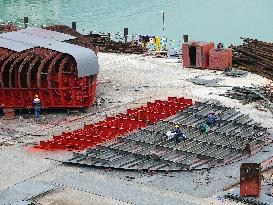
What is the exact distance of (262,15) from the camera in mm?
97625

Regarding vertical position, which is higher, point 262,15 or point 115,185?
point 262,15

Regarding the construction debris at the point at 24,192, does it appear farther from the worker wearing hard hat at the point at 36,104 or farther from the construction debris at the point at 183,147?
the worker wearing hard hat at the point at 36,104

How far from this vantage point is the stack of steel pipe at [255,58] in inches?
1666

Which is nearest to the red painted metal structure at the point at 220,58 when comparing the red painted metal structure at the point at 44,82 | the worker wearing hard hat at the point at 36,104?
the red painted metal structure at the point at 44,82

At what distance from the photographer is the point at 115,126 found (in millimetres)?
31469

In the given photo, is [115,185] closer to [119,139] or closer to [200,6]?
[119,139]

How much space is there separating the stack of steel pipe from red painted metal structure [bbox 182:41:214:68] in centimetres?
215

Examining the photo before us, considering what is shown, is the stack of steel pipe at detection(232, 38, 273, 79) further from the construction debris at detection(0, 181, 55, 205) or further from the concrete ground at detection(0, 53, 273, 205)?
the construction debris at detection(0, 181, 55, 205)

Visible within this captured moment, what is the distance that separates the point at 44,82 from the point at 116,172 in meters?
10.0

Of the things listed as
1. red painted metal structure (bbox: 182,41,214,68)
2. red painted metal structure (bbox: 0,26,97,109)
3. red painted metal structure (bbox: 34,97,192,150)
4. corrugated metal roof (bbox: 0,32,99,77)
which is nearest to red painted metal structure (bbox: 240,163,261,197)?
red painted metal structure (bbox: 34,97,192,150)

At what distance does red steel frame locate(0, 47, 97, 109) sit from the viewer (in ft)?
111

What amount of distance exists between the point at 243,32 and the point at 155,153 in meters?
57.5

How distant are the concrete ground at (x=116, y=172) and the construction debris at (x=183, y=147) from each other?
51cm

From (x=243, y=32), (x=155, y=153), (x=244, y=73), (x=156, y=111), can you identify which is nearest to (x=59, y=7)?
(x=243, y=32)
